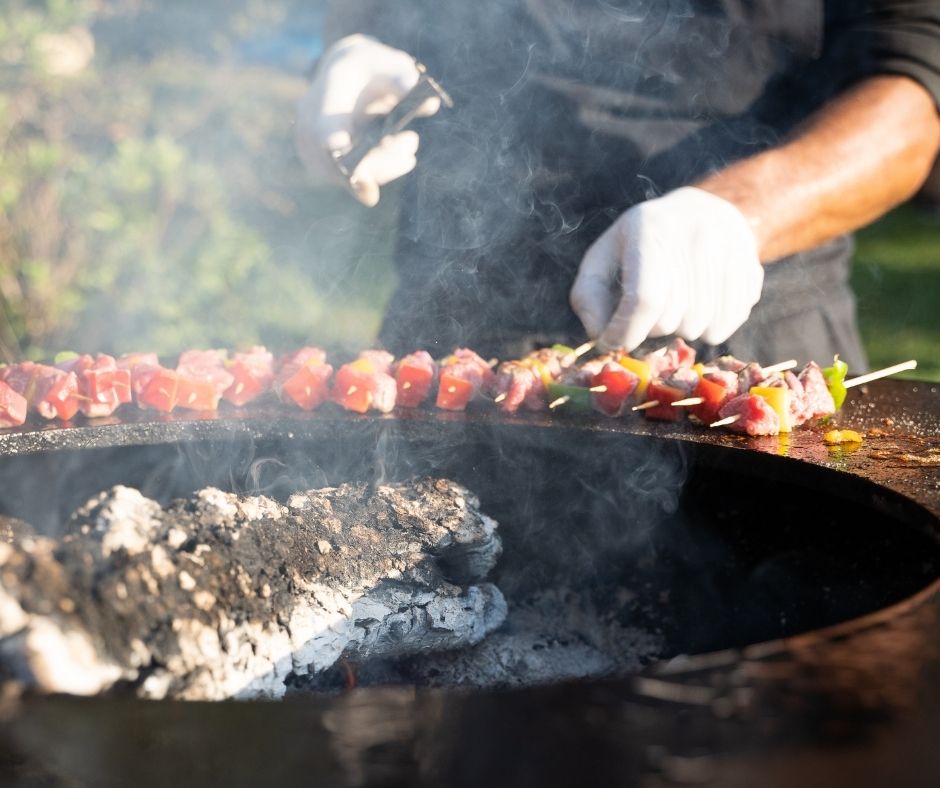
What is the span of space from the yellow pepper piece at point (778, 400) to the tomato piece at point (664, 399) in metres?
0.20

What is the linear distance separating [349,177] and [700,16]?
1387 millimetres

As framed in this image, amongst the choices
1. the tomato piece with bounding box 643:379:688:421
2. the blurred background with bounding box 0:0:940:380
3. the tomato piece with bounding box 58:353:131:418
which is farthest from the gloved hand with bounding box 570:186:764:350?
the blurred background with bounding box 0:0:940:380

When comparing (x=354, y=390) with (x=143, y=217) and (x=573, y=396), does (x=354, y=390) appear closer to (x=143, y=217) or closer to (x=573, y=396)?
(x=573, y=396)

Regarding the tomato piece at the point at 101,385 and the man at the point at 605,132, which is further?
the man at the point at 605,132

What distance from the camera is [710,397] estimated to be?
95.9 inches

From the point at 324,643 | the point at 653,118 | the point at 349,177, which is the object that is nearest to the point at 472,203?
the point at 349,177

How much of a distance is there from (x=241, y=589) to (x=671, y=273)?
1402mm

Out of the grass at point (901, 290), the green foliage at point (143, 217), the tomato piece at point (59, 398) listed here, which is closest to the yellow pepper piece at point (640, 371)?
the tomato piece at point (59, 398)

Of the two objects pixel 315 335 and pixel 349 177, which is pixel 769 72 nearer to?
pixel 349 177

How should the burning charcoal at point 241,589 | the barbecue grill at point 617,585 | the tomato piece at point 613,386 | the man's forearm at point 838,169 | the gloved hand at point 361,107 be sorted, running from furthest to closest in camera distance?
the gloved hand at point 361,107
the man's forearm at point 838,169
the tomato piece at point 613,386
the burning charcoal at point 241,589
the barbecue grill at point 617,585

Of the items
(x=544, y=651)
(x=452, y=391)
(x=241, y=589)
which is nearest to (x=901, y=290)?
(x=452, y=391)

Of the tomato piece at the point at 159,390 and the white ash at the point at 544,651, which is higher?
the tomato piece at the point at 159,390

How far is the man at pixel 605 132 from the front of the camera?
10.6ft

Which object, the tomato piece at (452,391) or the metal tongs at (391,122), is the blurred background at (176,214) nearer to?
the metal tongs at (391,122)
